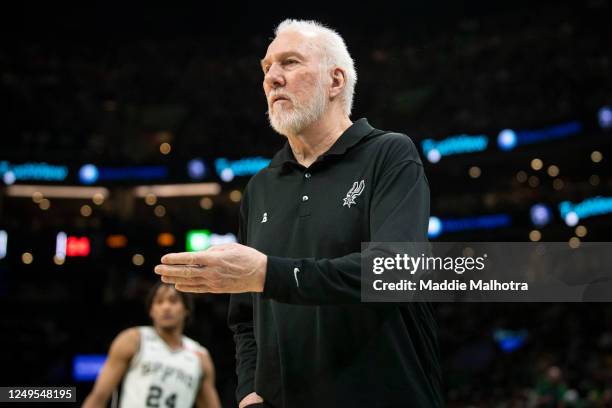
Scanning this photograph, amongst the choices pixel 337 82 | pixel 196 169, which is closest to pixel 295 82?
pixel 337 82

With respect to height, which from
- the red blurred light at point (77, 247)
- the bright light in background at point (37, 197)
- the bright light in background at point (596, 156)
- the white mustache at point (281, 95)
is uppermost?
the bright light in background at point (596, 156)

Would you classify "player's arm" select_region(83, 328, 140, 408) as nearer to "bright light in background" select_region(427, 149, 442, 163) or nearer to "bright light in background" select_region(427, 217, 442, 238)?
"bright light in background" select_region(427, 217, 442, 238)

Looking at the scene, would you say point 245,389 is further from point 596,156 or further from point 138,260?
point 596,156

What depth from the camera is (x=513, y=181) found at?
26.4 m

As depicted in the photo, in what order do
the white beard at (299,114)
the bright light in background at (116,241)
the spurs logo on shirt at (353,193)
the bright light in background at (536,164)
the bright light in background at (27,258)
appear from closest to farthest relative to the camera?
the spurs logo on shirt at (353,193) → the white beard at (299,114) → the bright light in background at (27,258) → the bright light in background at (116,241) → the bright light in background at (536,164)

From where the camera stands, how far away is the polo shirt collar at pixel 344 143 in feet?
9.04

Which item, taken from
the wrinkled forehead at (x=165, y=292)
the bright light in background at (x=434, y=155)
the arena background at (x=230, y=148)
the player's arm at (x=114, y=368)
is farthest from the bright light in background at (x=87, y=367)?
the player's arm at (x=114, y=368)

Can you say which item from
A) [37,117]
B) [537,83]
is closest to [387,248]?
[537,83]

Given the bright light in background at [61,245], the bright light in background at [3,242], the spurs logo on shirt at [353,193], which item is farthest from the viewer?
the bright light in background at [61,245]

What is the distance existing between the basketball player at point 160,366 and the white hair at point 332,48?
11.2ft

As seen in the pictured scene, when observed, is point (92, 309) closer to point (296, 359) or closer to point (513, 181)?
point (513, 181)

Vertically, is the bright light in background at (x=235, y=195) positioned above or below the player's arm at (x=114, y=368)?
above

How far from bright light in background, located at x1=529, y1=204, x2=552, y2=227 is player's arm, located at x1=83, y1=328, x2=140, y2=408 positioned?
64.0 feet

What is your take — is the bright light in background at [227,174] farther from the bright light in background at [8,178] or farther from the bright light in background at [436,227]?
the bright light in background at [436,227]
